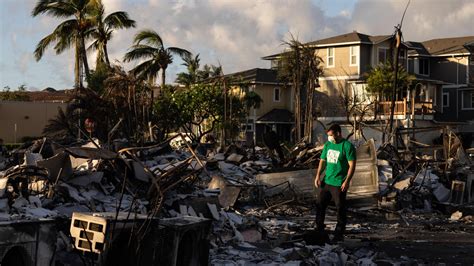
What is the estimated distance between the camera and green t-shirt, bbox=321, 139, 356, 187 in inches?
372

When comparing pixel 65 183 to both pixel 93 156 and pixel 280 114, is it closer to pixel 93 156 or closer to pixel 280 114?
pixel 93 156

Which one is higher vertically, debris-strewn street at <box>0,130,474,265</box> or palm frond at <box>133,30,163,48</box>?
palm frond at <box>133,30,163,48</box>

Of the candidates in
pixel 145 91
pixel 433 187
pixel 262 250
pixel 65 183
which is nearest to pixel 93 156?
pixel 65 183

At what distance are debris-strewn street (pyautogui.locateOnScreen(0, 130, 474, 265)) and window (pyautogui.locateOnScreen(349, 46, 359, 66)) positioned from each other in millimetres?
30067

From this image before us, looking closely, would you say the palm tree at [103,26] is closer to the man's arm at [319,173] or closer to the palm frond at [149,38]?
the palm frond at [149,38]

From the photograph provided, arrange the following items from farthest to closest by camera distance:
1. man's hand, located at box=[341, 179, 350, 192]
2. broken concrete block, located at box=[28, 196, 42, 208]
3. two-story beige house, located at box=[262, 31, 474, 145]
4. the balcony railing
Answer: two-story beige house, located at box=[262, 31, 474, 145]
the balcony railing
man's hand, located at box=[341, 179, 350, 192]
broken concrete block, located at box=[28, 196, 42, 208]

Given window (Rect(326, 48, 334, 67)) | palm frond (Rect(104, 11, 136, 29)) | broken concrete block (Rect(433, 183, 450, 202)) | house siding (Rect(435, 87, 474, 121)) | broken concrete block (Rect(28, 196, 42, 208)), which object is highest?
palm frond (Rect(104, 11, 136, 29))

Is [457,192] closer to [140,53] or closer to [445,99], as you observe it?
[140,53]

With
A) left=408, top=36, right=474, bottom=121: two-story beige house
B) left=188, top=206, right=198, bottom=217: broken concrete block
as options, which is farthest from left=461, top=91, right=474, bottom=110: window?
left=188, top=206, right=198, bottom=217: broken concrete block

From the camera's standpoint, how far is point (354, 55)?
47438mm

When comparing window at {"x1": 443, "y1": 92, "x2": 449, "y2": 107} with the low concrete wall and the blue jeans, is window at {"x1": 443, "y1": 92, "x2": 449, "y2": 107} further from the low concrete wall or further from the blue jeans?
the blue jeans

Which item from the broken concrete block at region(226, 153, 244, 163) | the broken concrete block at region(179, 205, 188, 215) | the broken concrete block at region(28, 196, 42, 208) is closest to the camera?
the broken concrete block at region(28, 196, 42, 208)

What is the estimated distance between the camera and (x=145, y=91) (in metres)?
27.7

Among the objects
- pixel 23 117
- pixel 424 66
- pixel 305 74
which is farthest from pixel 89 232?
pixel 424 66
